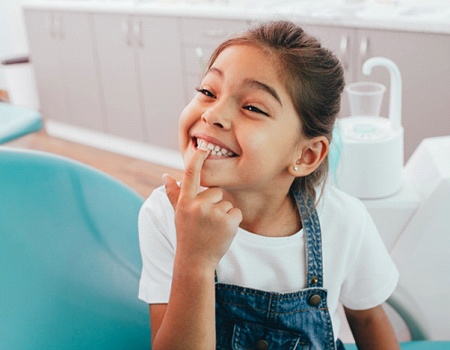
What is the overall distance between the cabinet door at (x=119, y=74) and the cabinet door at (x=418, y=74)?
1517mm

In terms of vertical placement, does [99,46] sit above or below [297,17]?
below

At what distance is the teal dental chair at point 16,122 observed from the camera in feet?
7.39

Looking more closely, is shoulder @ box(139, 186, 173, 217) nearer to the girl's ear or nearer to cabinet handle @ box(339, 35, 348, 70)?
the girl's ear

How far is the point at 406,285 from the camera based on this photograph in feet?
4.40

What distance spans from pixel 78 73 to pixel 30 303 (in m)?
3.33

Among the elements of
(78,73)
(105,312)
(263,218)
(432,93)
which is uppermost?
(263,218)

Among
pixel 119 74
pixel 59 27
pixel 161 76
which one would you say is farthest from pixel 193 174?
pixel 59 27

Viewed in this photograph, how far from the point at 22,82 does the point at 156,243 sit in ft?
12.9

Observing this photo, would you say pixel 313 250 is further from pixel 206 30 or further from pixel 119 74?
pixel 119 74

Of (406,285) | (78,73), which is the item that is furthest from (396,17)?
(78,73)

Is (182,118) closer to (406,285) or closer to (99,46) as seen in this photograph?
(406,285)

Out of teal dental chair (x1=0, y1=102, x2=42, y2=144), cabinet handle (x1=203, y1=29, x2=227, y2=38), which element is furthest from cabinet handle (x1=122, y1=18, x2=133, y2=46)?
teal dental chair (x1=0, y1=102, x2=42, y2=144)

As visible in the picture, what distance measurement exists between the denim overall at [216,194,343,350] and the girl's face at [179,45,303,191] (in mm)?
177

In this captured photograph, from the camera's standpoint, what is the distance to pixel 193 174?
849 mm
